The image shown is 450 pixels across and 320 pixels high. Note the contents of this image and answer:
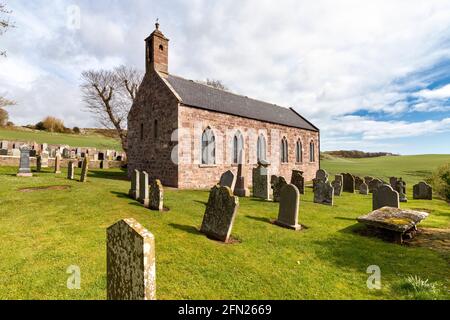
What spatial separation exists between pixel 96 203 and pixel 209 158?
30.9 feet

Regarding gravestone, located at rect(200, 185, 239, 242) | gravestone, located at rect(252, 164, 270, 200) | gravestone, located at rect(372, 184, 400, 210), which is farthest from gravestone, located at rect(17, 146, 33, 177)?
gravestone, located at rect(372, 184, 400, 210)

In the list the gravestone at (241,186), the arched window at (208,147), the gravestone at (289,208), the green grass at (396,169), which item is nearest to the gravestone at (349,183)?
the gravestone at (241,186)

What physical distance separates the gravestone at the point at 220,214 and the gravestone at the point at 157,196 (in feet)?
8.74

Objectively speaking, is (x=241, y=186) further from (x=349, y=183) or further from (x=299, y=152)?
(x=299, y=152)

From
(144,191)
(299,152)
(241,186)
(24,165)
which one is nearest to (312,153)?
(299,152)

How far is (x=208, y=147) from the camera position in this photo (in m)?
17.8

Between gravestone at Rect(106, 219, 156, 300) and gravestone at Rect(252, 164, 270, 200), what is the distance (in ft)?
35.1

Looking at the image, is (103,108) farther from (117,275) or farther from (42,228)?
(117,275)

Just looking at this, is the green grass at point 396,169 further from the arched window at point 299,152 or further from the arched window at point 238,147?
the arched window at point 238,147

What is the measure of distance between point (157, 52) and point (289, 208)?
17.1 m

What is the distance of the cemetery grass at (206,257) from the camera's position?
4289mm

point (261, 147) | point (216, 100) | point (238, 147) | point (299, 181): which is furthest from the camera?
point (261, 147)

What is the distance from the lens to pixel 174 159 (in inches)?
639
